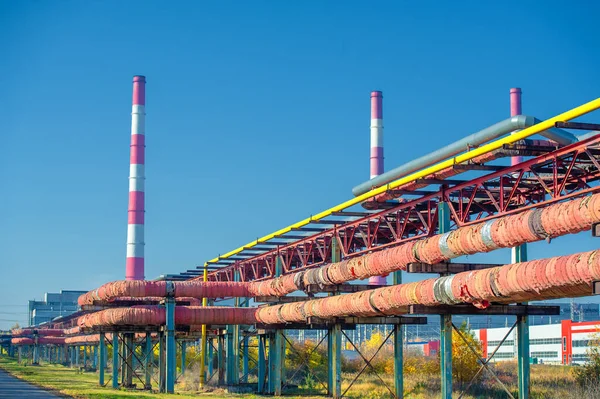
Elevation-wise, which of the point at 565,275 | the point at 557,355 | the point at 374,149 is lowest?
the point at 557,355

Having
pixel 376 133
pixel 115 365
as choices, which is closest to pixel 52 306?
pixel 376 133

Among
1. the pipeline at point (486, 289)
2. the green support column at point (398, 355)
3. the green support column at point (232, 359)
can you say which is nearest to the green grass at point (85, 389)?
the green support column at point (232, 359)

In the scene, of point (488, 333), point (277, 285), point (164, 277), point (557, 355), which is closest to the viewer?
point (277, 285)

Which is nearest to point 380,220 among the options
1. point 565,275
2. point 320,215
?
point 320,215

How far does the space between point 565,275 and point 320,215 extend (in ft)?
42.0

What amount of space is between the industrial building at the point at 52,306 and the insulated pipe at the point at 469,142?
9477 centimetres

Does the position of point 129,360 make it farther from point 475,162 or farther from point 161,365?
point 475,162

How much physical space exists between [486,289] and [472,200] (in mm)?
4665

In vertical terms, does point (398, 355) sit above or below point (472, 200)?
below

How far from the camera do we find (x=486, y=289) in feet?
61.5

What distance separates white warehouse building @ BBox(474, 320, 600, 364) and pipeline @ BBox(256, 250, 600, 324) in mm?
50176

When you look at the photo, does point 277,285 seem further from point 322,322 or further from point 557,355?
point 557,355

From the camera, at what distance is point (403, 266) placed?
23766 mm

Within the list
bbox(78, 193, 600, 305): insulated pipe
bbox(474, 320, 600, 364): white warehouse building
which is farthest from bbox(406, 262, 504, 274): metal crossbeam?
bbox(474, 320, 600, 364): white warehouse building
